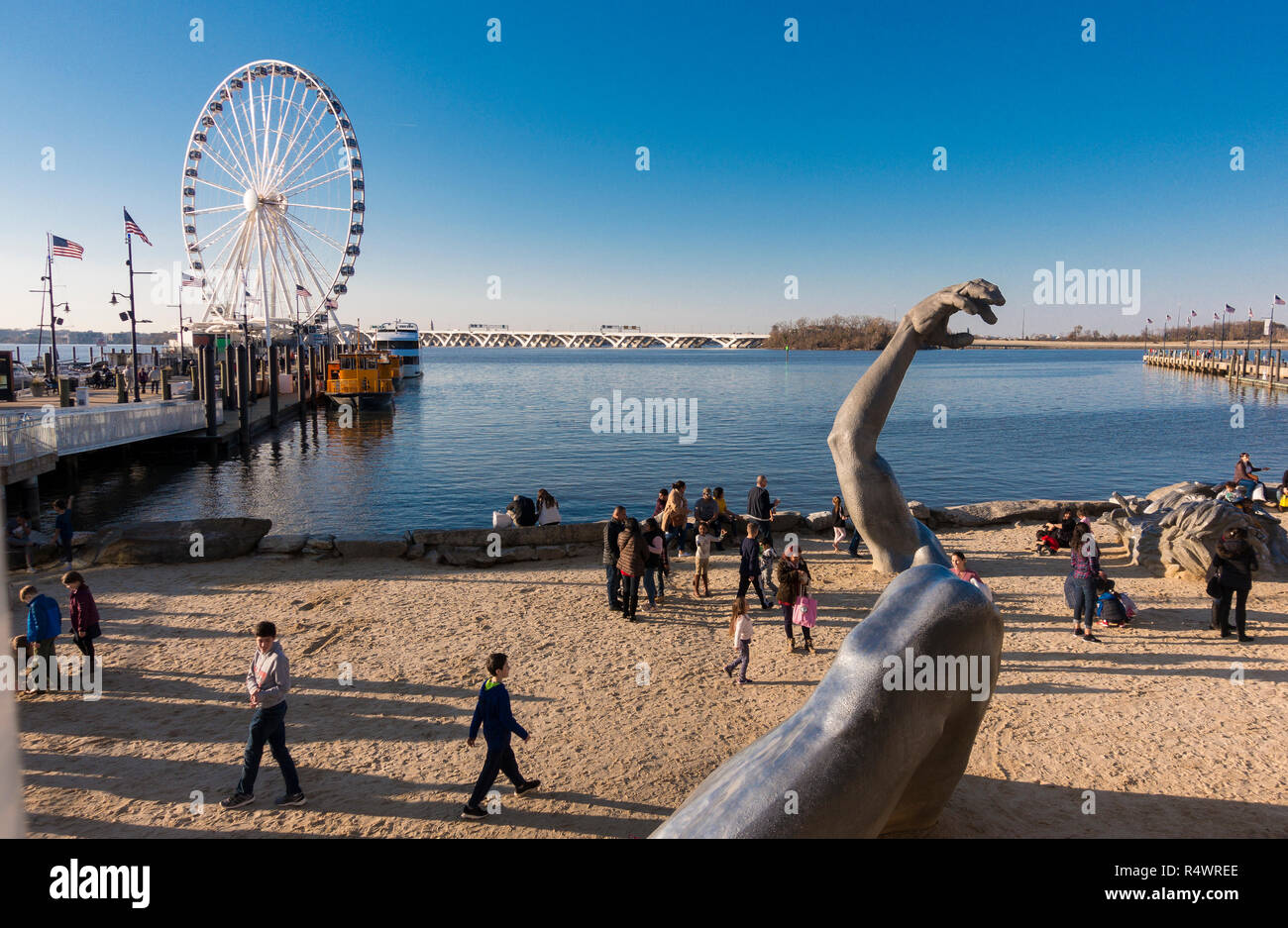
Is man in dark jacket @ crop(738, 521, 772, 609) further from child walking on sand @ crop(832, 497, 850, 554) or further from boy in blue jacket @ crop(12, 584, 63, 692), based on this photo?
boy in blue jacket @ crop(12, 584, 63, 692)

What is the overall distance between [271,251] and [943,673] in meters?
58.2

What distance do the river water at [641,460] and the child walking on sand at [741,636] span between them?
10.3 m

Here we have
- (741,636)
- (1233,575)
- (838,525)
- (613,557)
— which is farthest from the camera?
(838,525)

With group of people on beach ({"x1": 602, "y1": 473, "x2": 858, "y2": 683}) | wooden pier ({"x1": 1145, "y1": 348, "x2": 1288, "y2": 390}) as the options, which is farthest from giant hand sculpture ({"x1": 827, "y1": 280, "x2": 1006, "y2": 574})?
wooden pier ({"x1": 1145, "y1": 348, "x2": 1288, "y2": 390})

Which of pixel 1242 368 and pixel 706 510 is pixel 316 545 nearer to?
pixel 706 510

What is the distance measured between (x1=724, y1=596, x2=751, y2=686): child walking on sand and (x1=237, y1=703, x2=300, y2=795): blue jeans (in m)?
4.63

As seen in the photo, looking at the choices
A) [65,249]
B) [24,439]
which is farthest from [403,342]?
[24,439]

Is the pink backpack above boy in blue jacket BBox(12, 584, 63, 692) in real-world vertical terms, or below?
below

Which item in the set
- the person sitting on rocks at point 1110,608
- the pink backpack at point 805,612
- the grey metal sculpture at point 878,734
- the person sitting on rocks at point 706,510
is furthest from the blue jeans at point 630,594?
the person sitting on rocks at point 1110,608

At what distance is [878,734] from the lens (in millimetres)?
4852

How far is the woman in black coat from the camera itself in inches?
372

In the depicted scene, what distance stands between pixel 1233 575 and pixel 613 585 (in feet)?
25.9

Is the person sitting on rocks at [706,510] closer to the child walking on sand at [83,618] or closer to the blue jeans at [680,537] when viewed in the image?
the blue jeans at [680,537]
